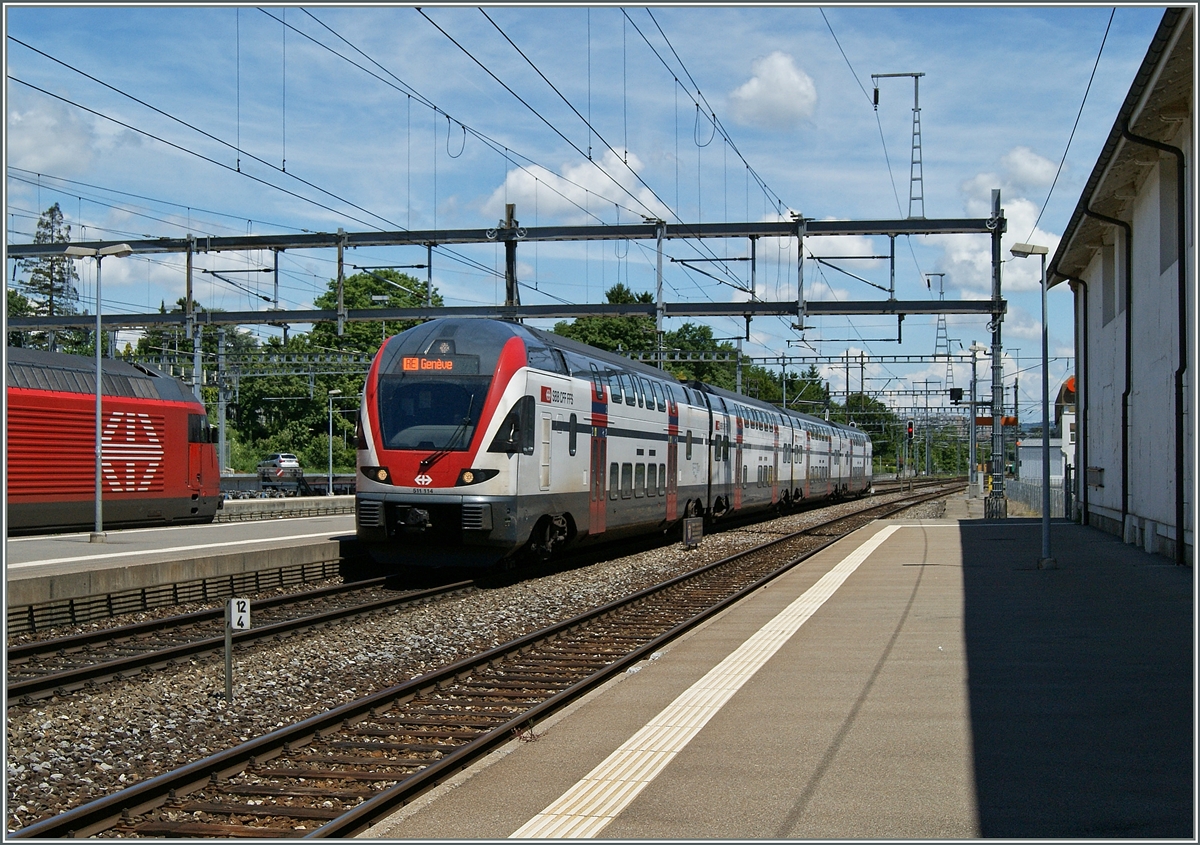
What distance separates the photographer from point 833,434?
5219cm

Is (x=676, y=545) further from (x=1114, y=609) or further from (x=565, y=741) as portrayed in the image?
(x=565, y=741)

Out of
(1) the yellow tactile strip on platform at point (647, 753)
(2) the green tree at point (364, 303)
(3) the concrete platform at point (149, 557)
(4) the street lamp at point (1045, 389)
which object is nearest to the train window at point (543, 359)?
(3) the concrete platform at point (149, 557)

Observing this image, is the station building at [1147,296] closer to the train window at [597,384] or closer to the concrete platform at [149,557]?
the train window at [597,384]

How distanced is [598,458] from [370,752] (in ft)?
39.3

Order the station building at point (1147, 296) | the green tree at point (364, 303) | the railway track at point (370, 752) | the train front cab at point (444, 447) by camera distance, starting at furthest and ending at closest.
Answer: the green tree at point (364, 303) < the train front cab at point (444, 447) < the station building at point (1147, 296) < the railway track at point (370, 752)

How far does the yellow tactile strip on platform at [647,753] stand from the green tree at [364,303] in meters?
58.0

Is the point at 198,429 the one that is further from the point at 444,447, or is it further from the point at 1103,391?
the point at 1103,391

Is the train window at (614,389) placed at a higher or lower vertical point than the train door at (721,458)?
higher

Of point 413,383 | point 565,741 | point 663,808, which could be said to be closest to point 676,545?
point 413,383

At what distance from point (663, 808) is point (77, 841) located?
292cm

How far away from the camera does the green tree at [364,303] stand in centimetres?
7012

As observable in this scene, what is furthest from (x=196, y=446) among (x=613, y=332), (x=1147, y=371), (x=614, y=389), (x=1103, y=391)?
(x=613, y=332)

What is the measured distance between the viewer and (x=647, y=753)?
7562 mm

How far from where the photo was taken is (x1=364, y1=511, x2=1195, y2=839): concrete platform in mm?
6145
